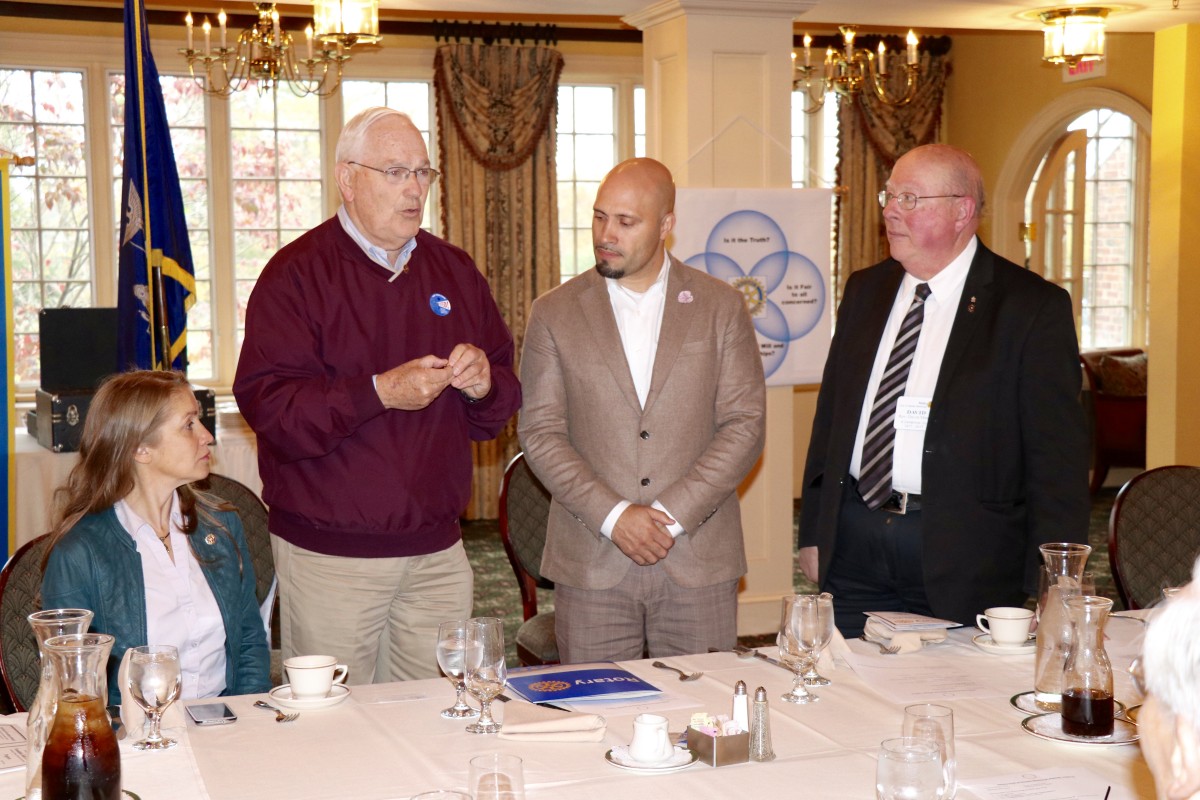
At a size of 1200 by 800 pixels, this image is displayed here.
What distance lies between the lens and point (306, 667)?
2160 mm

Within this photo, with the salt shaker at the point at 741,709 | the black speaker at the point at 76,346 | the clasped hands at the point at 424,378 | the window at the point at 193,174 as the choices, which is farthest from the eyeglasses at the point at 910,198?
the window at the point at 193,174

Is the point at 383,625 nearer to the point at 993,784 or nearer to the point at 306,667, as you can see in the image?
the point at 306,667

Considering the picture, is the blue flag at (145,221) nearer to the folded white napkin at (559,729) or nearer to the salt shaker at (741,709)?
the folded white napkin at (559,729)

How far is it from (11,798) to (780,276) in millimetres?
4188

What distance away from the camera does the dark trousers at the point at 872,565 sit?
2938 mm

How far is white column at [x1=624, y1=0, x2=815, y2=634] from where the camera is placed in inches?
213

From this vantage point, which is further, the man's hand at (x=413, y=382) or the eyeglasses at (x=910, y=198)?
the eyeglasses at (x=910, y=198)

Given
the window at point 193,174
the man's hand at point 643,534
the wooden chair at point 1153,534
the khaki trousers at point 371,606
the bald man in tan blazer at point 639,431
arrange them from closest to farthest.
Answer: the khaki trousers at point 371,606
the man's hand at point 643,534
the bald man in tan blazer at point 639,431
the wooden chair at point 1153,534
the window at point 193,174

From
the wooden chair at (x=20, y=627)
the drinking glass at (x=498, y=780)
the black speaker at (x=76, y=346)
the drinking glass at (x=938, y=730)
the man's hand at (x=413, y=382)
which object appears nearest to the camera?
the drinking glass at (x=498, y=780)

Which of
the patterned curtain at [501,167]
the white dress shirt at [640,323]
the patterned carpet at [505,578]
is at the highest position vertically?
the patterned curtain at [501,167]

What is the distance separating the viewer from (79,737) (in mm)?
1572

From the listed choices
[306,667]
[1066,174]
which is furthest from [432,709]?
[1066,174]

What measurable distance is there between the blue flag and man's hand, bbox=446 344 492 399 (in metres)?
1.93

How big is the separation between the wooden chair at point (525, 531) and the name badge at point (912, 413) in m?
1.19
